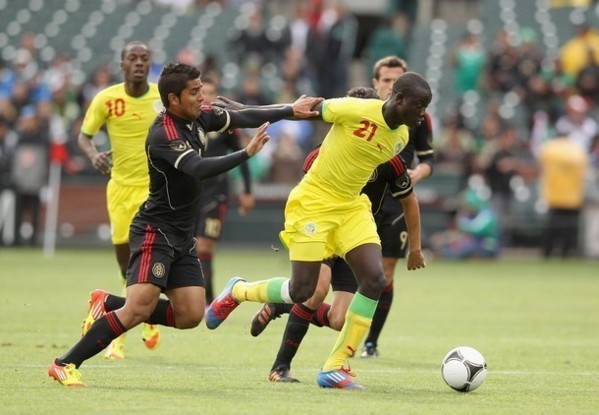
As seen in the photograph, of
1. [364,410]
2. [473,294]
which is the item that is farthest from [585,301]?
[364,410]

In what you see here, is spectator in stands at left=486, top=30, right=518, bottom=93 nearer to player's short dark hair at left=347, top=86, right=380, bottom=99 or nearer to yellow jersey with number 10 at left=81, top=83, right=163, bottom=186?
yellow jersey with number 10 at left=81, top=83, right=163, bottom=186

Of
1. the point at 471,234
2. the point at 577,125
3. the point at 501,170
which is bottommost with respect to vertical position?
the point at 471,234

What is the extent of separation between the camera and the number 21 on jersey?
365 inches

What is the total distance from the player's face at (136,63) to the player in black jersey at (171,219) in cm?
267

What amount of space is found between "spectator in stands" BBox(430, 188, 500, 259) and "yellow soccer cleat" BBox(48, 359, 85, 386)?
53.7ft

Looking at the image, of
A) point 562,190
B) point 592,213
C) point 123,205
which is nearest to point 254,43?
point 562,190

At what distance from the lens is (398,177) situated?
1012 centimetres

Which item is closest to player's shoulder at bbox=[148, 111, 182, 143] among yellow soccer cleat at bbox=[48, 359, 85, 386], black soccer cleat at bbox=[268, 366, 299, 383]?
yellow soccer cleat at bbox=[48, 359, 85, 386]

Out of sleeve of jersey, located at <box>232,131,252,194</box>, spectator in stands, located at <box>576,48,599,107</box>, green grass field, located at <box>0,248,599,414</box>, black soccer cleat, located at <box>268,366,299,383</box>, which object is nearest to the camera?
green grass field, located at <box>0,248,599,414</box>

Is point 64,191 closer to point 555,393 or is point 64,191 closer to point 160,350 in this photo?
point 160,350

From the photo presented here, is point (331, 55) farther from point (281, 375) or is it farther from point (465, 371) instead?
point (465, 371)

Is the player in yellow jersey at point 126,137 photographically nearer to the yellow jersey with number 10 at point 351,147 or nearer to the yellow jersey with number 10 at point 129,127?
the yellow jersey with number 10 at point 129,127

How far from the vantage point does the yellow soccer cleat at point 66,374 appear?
9039 millimetres

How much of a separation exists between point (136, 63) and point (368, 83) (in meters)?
19.3
